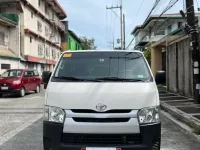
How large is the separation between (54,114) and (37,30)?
36549 mm

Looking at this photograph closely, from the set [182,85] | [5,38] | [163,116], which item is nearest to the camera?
[163,116]

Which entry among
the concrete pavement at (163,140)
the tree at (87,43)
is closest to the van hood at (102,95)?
the concrete pavement at (163,140)

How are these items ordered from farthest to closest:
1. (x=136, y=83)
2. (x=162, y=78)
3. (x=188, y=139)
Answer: (x=188, y=139) < (x=162, y=78) < (x=136, y=83)

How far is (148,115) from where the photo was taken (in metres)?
4.73

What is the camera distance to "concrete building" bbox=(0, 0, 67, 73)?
34.2 meters

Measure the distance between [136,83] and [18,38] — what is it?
29716 mm

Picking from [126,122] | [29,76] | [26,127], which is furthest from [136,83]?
[29,76]

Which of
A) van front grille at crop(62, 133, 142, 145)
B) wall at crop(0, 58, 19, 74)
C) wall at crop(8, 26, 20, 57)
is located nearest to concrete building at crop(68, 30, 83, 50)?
wall at crop(8, 26, 20, 57)

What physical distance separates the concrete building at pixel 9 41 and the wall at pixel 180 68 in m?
14.9

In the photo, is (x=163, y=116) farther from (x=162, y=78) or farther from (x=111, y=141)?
(x=111, y=141)

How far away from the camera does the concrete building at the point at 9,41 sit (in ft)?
97.5

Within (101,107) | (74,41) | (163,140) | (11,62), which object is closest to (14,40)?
(11,62)

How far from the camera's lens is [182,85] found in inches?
700

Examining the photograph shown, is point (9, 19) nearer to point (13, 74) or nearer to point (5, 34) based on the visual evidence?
point (5, 34)
